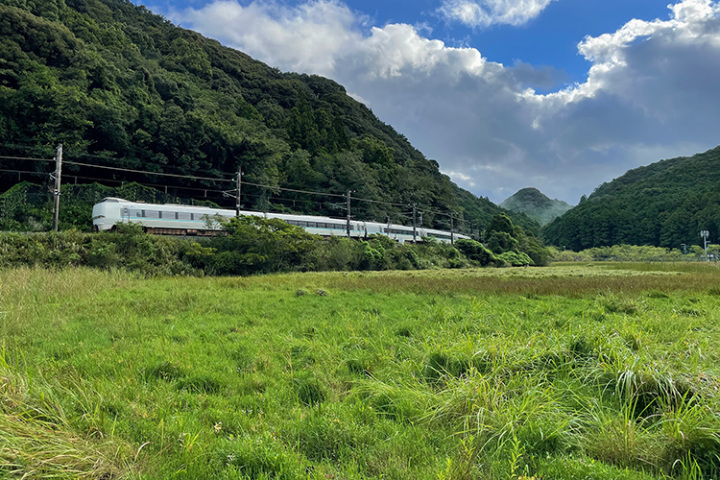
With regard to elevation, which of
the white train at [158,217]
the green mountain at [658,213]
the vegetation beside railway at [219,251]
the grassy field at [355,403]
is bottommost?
the grassy field at [355,403]

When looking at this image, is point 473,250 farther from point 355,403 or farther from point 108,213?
point 355,403

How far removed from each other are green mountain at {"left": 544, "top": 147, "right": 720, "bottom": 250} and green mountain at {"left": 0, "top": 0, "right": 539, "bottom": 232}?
47578 millimetres

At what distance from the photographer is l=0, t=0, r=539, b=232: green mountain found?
32.6 meters

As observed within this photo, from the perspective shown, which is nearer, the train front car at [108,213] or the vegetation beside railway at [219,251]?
the vegetation beside railway at [219,251]

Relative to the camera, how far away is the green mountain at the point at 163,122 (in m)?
32.6

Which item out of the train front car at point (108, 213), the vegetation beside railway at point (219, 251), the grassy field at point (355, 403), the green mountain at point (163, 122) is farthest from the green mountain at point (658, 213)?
the train front car at point (108, 213)

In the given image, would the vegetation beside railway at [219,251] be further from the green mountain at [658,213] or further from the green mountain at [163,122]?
the green mountain at [658,213]

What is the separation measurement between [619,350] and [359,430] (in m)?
3.32

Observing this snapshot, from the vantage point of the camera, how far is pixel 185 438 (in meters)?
2.81

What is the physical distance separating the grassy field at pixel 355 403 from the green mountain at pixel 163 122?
28.7m

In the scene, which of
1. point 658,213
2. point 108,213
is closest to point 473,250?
point 108,213

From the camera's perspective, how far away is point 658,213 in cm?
8344

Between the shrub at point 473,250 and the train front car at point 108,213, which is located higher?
the train front car at point 108,213

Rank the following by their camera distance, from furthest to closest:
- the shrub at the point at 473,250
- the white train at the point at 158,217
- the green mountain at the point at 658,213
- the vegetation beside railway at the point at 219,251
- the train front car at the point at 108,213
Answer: the green mountain at the point at 658,213, the shrub at the point at 473,250, the white train at the point at 158,217, the train front car at the point at 108,213, the vegetation beside railway at the point at 219,251
